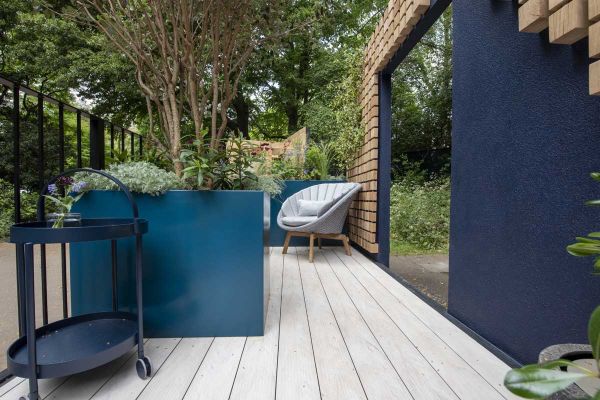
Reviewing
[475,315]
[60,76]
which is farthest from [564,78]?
[60,76]

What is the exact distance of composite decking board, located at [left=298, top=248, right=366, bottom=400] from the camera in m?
1.14

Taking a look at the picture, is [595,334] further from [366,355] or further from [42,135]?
[42,135]

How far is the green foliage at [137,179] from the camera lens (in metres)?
1.46

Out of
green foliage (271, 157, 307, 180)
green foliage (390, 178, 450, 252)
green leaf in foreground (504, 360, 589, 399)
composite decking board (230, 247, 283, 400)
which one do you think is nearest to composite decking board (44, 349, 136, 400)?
composite decking board (230, 247, 283, 400)

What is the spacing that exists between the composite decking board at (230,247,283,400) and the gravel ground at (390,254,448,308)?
140 centimetres

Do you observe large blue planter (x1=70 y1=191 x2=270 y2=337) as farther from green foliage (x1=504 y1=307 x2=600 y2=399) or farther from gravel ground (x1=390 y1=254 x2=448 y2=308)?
gravel ground (x1=390 y1=254 x2=448 y2=308)

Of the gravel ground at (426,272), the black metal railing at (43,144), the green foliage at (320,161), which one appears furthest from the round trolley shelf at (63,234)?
the green foliage at (320,161)

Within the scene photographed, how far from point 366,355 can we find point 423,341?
0.32 m

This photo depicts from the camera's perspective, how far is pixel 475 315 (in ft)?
5.12

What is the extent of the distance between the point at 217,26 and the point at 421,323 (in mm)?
1882

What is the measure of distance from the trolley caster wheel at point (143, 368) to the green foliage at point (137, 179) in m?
0.68

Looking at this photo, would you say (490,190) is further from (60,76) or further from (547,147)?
(60,76)

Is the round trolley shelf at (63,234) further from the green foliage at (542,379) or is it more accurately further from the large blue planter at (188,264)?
the green foliage at (542,379)

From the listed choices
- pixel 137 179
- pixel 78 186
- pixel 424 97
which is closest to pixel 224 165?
pixel 137 179
